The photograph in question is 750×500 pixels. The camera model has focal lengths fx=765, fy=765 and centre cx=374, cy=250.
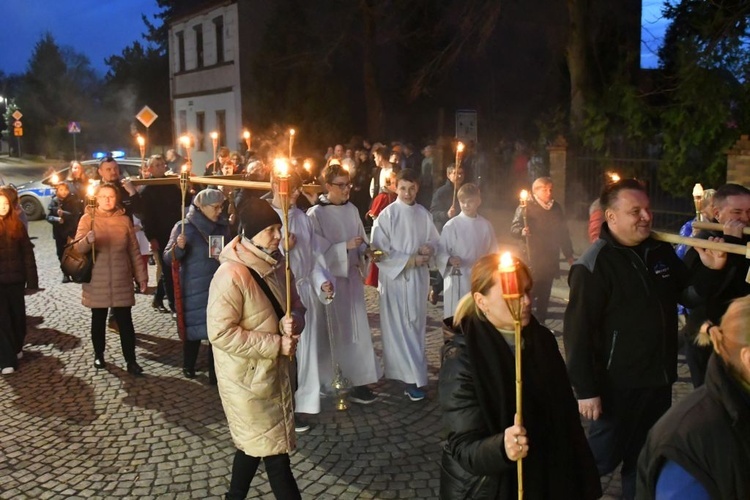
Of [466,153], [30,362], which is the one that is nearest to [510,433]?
[30,362]

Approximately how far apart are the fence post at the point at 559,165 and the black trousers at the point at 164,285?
25.5ft

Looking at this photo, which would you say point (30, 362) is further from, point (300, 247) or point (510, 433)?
point (510, 433)

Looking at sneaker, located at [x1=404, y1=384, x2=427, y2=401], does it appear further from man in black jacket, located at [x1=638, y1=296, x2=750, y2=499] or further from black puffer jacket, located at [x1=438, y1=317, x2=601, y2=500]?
man in black jacket, located at [x1=638, y1=296, x2=750, y2=499]

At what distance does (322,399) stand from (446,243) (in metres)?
1.80

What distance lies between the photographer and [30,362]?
26.2ft

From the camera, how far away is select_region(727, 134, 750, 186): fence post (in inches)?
417

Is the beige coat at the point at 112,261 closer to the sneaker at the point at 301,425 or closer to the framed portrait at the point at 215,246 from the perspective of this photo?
the framed portrait at the point at 215,246

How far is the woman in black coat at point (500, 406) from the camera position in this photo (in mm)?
2838

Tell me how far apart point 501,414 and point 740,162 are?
9252 mm

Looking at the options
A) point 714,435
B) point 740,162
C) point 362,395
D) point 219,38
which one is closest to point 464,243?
point 362,395

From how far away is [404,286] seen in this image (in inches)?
261

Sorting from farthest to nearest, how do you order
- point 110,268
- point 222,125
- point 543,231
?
point 222,125 → point 543,231 → point 110,268

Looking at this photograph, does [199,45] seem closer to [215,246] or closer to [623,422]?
[215,246]

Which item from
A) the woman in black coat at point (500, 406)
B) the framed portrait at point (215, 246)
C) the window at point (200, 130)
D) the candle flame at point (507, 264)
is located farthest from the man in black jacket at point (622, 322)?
the window at point (200, 130)
